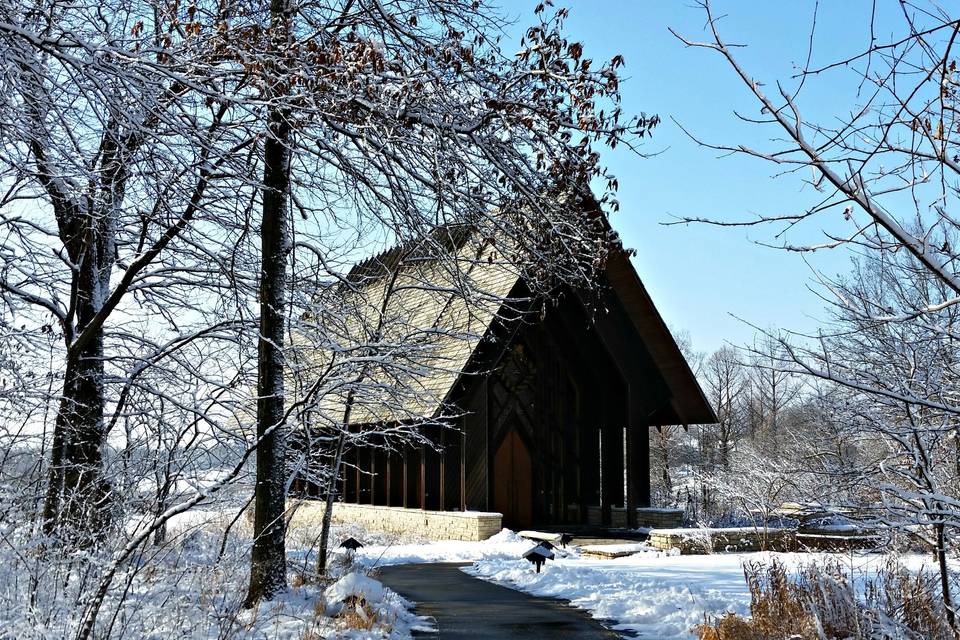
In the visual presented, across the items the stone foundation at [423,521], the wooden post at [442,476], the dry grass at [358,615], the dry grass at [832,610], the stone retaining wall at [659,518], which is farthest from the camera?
the stone retaining wall at [659,518]

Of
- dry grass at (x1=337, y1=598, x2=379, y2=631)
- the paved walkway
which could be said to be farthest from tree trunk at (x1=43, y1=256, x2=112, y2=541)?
the paved walkway

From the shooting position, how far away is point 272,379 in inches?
385

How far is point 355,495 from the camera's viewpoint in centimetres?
2672

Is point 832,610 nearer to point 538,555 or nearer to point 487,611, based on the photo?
point 487,611

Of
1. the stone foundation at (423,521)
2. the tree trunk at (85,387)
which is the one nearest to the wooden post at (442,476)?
the stone foundation at (423,521)

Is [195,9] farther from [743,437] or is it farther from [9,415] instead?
[743,437]

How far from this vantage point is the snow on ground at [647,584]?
9.85 m

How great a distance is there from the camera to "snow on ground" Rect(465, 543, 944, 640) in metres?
9.85

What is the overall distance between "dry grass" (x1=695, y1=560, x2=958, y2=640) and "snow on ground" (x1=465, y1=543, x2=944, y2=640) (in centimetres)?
26

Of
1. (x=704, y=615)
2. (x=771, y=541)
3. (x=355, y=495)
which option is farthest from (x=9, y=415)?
(x=355, y=495)

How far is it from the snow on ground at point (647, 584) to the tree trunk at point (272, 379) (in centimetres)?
374

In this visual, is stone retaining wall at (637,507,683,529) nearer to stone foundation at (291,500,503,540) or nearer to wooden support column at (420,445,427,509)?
stone foundation at (291,500,503,540)

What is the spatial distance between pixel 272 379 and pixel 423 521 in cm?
1299

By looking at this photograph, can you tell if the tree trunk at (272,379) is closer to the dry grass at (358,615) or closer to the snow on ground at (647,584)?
the dry grass at (358,615)
